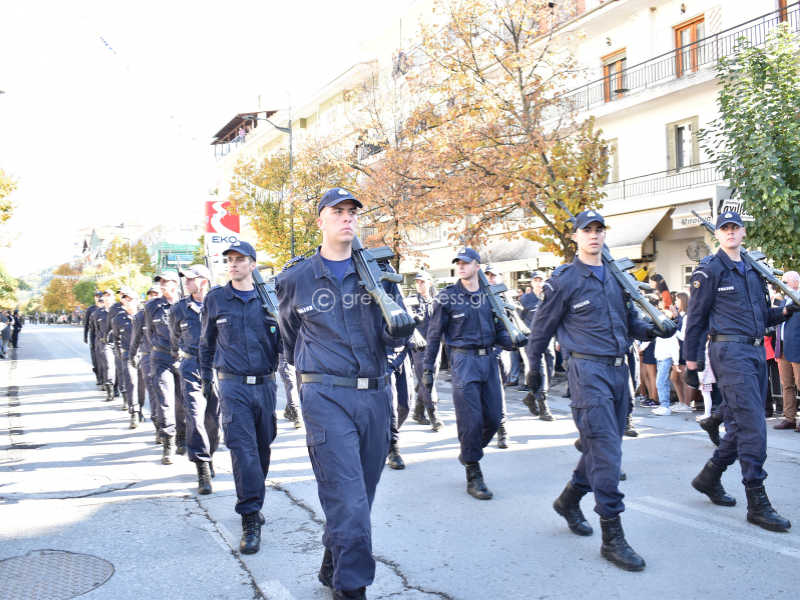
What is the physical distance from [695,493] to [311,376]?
3809 mm

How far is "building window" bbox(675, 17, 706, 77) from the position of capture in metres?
20.2

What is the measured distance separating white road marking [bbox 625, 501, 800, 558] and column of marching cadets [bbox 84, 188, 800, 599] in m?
0.27

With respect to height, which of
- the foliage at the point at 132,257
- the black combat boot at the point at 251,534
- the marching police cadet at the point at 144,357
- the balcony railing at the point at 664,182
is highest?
the foliage at the point at 132,257

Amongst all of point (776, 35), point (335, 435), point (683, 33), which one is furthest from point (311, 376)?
point (683, 33)

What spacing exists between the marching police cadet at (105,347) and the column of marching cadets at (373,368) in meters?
6.42

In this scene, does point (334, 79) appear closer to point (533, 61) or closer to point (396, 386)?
point (533, 61)

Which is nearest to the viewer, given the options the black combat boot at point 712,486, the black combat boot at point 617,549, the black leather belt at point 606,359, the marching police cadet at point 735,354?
the black combat boot at point 617,549

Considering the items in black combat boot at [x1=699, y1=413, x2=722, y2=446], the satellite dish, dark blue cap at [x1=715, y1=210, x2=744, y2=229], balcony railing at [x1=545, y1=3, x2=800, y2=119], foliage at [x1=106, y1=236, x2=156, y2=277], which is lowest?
black combat boot at [x1=699, y1=413, x2=722, y2=446]

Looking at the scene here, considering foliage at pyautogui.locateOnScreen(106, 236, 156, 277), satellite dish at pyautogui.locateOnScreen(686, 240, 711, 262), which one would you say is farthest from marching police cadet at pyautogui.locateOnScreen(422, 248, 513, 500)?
foliage at pyautogui.locateOnScreen(106, 236, 156, 277)

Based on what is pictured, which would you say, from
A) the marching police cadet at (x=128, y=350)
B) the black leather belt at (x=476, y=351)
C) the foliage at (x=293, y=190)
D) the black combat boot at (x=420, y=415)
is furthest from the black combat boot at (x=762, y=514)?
the foliage at (x=293, y=190)

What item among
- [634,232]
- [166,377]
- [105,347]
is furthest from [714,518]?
[634,232]

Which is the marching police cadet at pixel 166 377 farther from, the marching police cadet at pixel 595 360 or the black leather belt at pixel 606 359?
the black leather belt at pixel 606 359

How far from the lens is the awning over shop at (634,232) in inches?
Result: 802

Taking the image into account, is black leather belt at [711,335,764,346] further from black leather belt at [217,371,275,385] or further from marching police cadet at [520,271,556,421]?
black leather belt at [217,371,275,385]
